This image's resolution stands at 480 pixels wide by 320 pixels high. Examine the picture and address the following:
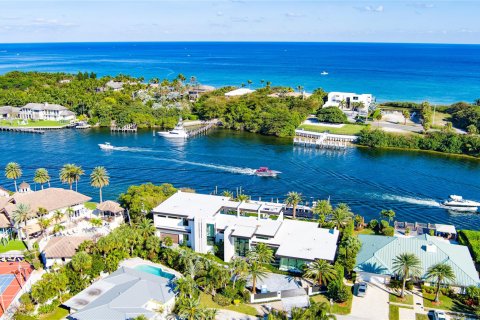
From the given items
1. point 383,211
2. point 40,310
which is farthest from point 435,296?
point 40,310

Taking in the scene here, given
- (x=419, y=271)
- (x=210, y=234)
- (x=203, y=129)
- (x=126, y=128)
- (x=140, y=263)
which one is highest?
(x=203, y=129)

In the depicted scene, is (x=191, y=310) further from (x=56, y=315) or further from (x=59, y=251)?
(x=59, y=251)

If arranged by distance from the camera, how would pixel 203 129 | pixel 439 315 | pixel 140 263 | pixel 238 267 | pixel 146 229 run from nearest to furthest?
pixel 439 315 → pixel 238 267 → pixel 140 263 → pixel 146 229 → pixel 203 129

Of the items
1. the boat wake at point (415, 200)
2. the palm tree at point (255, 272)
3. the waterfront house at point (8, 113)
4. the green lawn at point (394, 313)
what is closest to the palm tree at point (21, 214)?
the palm tree at point (255, 272)

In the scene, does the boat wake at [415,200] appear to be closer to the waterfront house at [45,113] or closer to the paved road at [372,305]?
the paved road at [372,305]

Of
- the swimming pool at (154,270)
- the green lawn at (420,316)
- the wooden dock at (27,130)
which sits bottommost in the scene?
the green lawn at (420,316)

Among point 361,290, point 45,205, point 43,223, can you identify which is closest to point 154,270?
point 43,223
